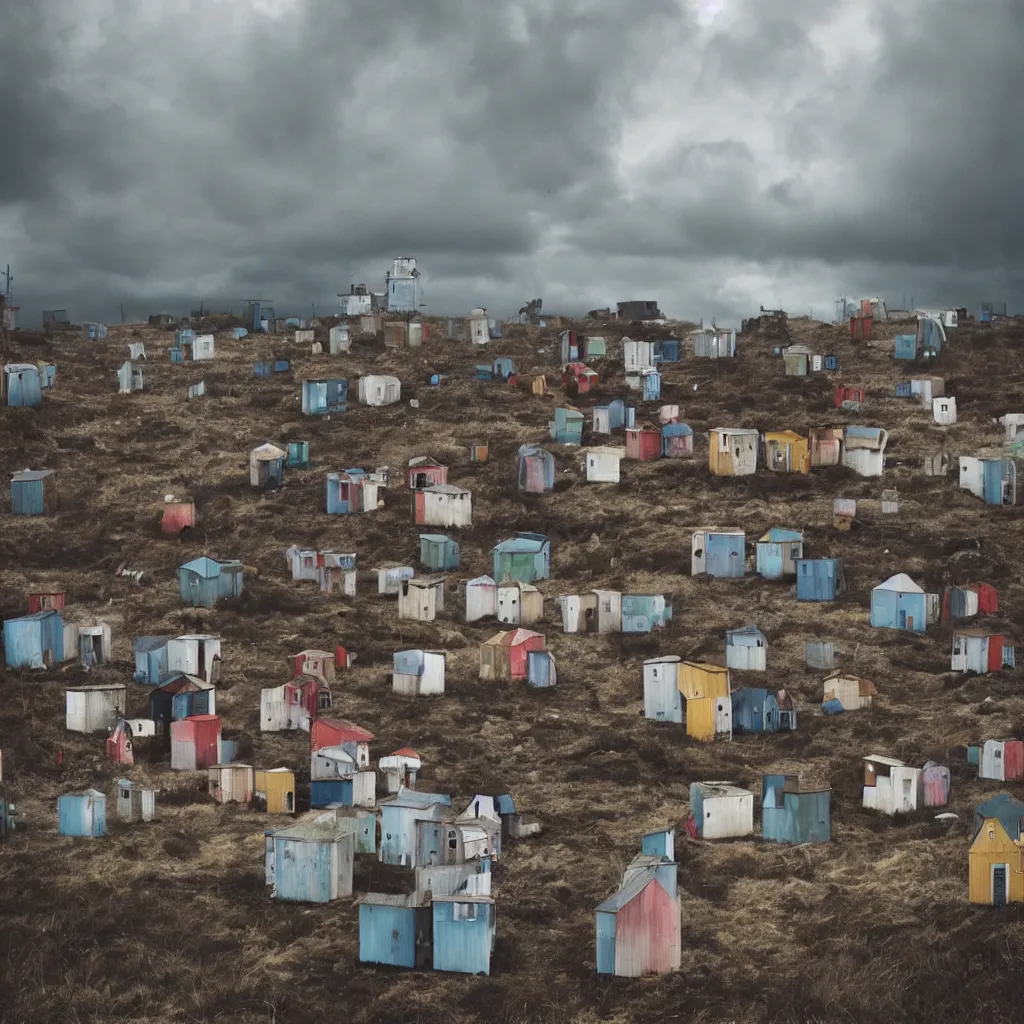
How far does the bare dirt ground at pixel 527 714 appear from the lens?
24.2m

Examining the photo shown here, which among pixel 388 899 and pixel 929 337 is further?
pixel 929 337

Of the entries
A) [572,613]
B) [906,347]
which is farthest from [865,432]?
[572,613]

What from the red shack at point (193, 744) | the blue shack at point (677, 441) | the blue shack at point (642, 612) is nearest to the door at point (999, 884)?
the red shack at point (193, 744)

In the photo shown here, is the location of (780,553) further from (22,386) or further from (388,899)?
(22,386)

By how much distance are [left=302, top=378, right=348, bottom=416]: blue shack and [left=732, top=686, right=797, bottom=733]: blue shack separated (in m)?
40.7

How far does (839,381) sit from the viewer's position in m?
77.6

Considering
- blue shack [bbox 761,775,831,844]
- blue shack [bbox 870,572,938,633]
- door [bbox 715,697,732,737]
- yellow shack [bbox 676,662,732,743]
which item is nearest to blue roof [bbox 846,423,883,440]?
blue shack [bbox 870,572,938,633]

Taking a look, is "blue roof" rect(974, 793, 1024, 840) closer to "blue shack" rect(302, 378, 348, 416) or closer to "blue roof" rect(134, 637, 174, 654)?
"blue roof" rect(134, 637, 174, 654)

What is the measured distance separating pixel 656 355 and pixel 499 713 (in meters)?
46.9

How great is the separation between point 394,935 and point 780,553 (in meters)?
30.5

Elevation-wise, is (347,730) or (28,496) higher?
(28,496)

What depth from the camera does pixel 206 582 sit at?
5100cm

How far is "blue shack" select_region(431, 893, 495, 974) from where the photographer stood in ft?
81.3

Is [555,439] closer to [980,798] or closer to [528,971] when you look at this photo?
[980,798]
